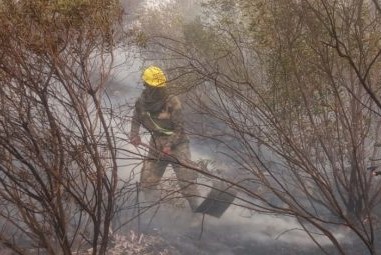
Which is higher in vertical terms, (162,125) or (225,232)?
(162,125)

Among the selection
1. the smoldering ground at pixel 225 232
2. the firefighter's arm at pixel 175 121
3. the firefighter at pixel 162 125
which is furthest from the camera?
the firefighter's arm at pixel 175 121

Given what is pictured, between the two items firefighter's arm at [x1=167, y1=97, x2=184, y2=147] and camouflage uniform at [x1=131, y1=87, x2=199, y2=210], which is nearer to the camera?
camouflage uniform at [x1=131, y1=87, x2=199, y2=210]

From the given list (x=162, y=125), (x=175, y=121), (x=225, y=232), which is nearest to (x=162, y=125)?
(x=162, y=125)

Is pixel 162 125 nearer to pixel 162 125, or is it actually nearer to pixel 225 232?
pixel 162 125

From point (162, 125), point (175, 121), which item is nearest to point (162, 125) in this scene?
point (162, 125)

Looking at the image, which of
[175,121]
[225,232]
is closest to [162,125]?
[175,121]

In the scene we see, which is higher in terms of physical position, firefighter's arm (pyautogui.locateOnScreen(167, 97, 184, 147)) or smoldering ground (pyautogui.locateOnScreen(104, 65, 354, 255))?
firefighter's arm (pyautogui.locateOnScreen(167, 97, 184, 147))

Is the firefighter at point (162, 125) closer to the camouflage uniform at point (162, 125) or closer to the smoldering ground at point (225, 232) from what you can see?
the camouflage uniform at point (162, 125)

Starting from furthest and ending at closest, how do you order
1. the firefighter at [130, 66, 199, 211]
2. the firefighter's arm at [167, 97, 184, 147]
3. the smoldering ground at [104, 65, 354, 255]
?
the firefighter's arm at [167, 97, 184, 147], the firefighter at [130, 66, 199, 211], the smoldering ground at [104, 65, 354, 255]

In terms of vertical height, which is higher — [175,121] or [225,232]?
[175,121]

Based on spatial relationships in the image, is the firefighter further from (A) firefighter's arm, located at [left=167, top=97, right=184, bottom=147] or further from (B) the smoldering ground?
(B) the smoldering ground

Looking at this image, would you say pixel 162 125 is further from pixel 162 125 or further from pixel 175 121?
pixel 175 121

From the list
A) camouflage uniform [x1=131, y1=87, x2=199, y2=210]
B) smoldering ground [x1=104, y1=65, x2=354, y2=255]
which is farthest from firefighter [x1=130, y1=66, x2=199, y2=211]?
smoldering ground [x1=104, y1=65, x2=354, y2=255]

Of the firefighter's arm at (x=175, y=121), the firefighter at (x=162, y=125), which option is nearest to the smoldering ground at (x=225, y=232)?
the firefighter at (x=162, y=125)
